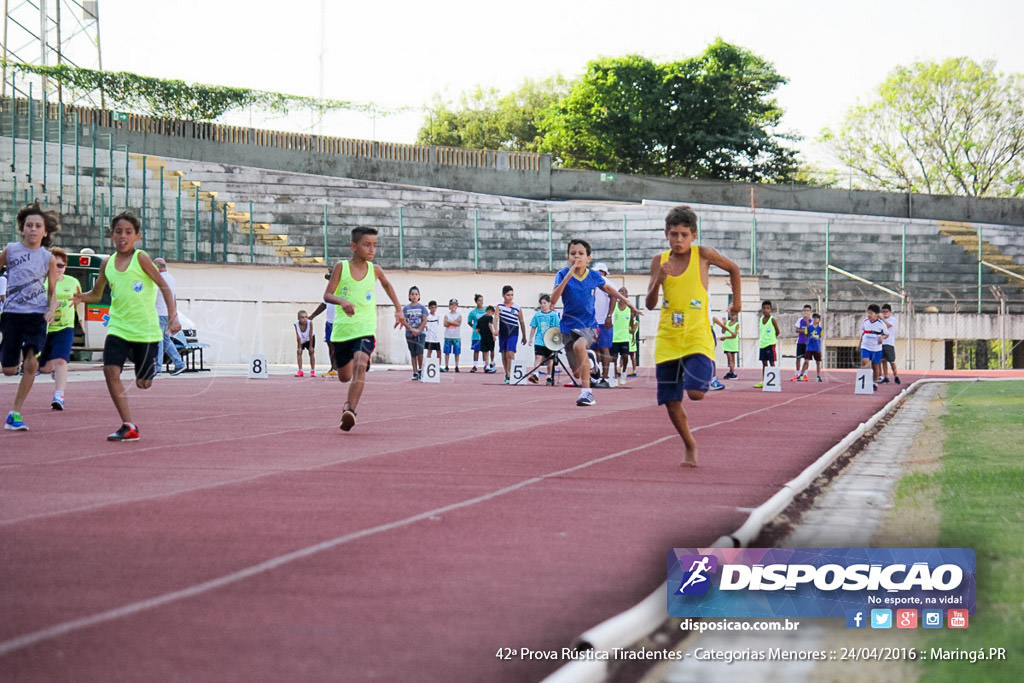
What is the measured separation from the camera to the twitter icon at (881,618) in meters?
4.04

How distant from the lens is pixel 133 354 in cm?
1035

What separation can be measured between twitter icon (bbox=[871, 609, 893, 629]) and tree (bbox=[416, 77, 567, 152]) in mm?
83056

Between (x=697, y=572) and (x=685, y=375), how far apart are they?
415 centimetres

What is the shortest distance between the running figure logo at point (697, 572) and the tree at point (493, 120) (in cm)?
8232

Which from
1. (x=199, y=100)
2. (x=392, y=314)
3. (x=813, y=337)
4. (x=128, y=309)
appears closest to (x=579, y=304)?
(x=128, y=309)

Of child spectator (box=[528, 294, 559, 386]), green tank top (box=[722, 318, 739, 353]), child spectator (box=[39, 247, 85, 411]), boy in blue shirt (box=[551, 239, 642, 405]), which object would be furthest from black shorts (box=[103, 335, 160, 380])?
green tank top (box=[722, 318, 739, 353])

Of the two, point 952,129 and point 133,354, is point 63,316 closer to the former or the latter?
point 133,354

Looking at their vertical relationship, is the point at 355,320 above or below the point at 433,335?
above

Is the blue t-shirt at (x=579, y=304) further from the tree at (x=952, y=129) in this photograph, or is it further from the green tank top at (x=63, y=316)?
the tree at (x=952, y=129)

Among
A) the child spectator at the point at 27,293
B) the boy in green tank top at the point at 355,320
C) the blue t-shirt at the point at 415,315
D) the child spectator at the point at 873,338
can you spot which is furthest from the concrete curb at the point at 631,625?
the child spectator at the point at 873,338

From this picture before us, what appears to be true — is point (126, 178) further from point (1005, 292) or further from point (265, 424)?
point (1005, 292)

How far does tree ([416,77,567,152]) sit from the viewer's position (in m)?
87.1

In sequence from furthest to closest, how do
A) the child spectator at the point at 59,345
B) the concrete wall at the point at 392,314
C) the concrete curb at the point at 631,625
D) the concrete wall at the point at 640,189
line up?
the concrete wall at the point at 640,189, the concrete wall at the point at 392,314, the child spectator at the point at 59,345, the concrete curb at the point at 631,625

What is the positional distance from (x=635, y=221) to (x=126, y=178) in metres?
17.5
